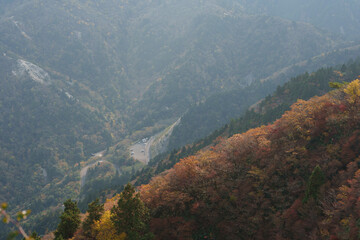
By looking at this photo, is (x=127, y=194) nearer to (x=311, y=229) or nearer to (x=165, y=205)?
(x=165, y=205)

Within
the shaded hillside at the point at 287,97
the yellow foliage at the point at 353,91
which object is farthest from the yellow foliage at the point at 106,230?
the shaded hillside at the point at 287,97

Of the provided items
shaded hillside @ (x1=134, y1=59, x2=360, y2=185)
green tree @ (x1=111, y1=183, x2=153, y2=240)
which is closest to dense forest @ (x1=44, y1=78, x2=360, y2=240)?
green tree @ (x1=111, y1=183, x2=153, y2=240)

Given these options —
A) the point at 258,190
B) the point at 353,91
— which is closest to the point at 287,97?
the point at 353,91

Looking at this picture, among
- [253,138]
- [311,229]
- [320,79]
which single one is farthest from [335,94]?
[320,79]

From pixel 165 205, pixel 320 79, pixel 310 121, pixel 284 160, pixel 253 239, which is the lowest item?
pixel 320 79

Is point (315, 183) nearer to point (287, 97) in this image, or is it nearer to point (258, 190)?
point (258, 190)

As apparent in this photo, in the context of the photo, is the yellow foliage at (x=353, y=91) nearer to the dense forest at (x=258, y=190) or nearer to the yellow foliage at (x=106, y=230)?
the dense forest at (x=258, y=190)

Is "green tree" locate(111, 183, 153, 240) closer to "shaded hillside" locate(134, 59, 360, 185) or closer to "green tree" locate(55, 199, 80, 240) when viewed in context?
"green tree" locate(55, 199, 80, 240)
